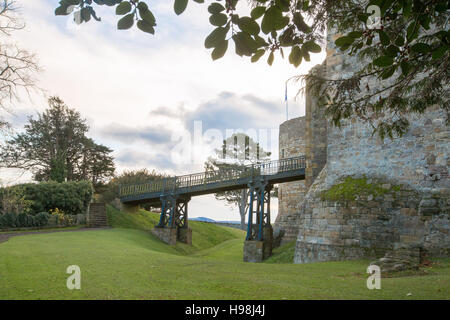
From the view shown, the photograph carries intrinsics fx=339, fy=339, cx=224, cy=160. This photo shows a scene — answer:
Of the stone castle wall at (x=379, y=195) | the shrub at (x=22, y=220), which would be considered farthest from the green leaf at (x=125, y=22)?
the shrub at (x=22, y=220)

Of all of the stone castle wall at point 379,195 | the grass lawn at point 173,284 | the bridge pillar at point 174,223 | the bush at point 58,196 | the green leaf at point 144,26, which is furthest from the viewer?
the bush at point 58,196

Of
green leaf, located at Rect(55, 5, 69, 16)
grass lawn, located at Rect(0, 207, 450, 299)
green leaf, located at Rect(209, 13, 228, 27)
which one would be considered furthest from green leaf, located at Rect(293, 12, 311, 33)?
grass lawn, located at Rect(0, 207, 450, 299)

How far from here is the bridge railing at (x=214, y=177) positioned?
19219 millimetres

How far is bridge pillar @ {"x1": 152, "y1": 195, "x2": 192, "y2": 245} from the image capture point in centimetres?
2152

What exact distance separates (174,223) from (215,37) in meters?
20.8

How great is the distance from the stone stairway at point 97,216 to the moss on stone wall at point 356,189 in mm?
16544

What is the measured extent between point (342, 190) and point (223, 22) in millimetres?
10817

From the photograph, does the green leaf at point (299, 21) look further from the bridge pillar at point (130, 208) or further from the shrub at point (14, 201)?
the bridge pillar at point (130, 208)

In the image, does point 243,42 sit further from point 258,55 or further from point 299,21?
point 299,21

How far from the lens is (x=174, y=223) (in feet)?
73.2

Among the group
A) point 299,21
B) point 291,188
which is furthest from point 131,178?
point 299,21

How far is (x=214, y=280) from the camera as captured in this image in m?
6.11
